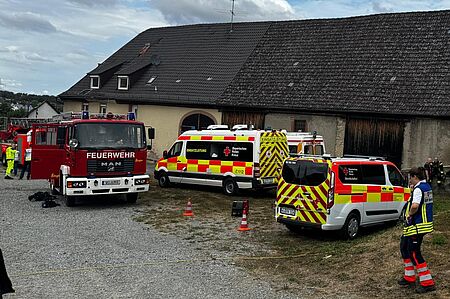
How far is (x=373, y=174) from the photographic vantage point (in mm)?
13359

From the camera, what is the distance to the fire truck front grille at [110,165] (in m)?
16.7

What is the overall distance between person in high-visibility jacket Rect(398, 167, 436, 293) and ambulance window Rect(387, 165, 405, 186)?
5288 mm

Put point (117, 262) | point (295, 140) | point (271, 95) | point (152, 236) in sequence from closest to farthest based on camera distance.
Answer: point (117, 262)
point (152, 236)
point (295, 140)
point (271, 95)

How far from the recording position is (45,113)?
222ft

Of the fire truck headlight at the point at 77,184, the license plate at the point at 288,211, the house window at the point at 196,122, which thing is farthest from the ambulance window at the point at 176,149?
the license plate at the point at 288,211

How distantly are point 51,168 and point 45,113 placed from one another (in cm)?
5272

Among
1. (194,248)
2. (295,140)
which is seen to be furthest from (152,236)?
(295,140)

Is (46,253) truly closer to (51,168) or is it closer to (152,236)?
(152,236)

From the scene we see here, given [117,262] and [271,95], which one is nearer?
[117,262]

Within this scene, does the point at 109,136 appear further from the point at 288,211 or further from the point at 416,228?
the point at 416,228

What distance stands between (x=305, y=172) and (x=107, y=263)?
5.09m

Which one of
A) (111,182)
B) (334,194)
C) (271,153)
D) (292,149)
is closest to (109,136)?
(111,182)

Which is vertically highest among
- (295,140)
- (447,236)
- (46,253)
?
(295,140)

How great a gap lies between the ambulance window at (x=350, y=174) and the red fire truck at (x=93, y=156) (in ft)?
24.4
